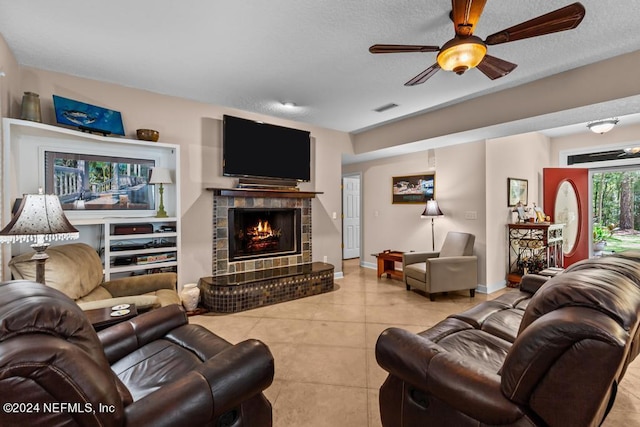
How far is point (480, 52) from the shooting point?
73.2 inches

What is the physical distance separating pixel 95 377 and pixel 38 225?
4.67 feet

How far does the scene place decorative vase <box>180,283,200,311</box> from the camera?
343cm

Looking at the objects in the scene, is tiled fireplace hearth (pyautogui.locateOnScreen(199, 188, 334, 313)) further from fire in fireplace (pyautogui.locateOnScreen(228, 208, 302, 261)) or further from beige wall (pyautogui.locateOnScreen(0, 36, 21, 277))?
beige wall (pyautogui.locateOnScreen(0, 36, 21, 277))

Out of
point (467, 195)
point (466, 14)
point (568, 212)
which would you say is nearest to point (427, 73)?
point (466, 14)

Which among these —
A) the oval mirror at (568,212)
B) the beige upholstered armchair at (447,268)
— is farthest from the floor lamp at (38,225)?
the oval mirror at (568,212)

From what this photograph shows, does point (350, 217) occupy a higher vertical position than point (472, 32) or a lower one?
lower

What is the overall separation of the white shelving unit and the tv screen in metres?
0.75

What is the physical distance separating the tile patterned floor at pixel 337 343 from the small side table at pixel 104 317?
106 cm

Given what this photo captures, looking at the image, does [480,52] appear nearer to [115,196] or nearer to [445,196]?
[445,196]

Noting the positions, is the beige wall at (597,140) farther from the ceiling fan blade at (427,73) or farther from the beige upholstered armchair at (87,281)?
the beige upholstered armchair at (87,281)

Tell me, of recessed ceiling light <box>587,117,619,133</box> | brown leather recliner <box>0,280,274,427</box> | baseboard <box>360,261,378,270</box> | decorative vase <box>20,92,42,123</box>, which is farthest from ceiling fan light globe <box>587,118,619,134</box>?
decorative vase <box>20,92,42,123</box>

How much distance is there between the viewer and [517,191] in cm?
483

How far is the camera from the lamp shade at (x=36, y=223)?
5.57ft

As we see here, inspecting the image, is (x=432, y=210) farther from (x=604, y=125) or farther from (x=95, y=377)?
(x=95, y=377)
